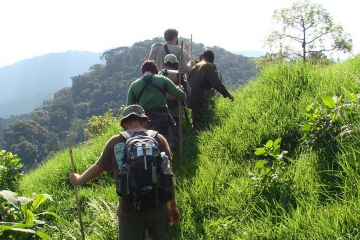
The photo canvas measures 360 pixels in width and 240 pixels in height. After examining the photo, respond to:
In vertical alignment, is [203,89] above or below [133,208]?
above

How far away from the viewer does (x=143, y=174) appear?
2.96m

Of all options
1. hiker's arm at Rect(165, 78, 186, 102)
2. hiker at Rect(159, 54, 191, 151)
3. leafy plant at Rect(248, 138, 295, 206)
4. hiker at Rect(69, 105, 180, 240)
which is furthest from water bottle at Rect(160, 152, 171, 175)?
hiker at Rect(159, 54, 191, 151)

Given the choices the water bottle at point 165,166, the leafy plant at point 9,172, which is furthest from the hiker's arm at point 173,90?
the leafy plant at point 9,172

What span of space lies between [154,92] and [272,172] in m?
2.04

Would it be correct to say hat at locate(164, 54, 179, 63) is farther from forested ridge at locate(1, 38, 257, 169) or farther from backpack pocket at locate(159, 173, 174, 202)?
forested ridge at locate(1, 38, 257, 169)

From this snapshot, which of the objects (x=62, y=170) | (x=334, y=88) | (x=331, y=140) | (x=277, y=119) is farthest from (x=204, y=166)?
(x=62, y=170)

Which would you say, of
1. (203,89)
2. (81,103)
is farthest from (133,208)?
(81,103)

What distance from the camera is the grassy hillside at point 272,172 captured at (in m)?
3.32

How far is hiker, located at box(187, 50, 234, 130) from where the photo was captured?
6.76 metres

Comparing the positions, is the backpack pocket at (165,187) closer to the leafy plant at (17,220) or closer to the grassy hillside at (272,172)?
the grassy hillside at (272,172)

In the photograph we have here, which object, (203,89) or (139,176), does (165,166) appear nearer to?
(139,176)

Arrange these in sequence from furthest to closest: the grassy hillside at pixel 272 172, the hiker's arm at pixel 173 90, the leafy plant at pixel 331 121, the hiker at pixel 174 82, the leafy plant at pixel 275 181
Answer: the hiker at pixel 174 82
the hiker's arm at pixel 173 90
the leafy plant at pixel 331 121
the leafy plant at pixel 275 181
the grassy hillside at pixel 272 172

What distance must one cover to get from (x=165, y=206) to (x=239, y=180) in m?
1.44

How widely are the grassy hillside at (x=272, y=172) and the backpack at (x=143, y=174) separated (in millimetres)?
747
